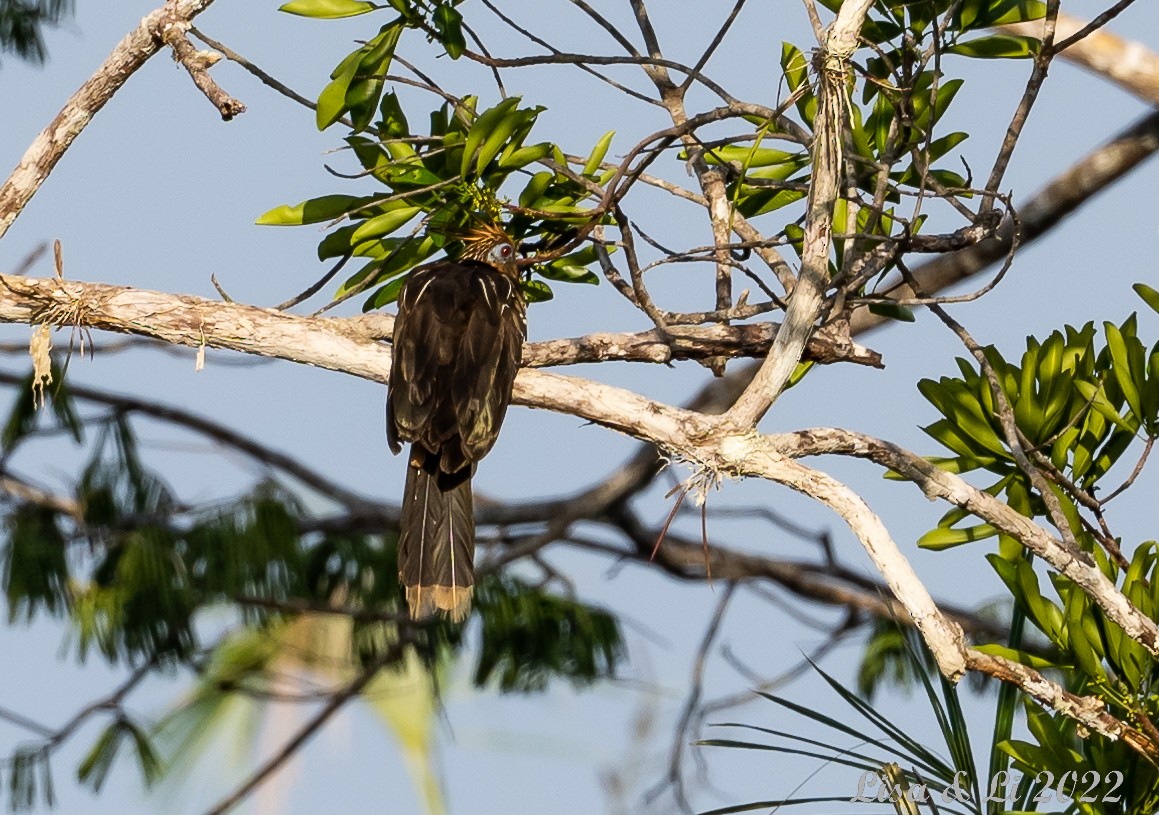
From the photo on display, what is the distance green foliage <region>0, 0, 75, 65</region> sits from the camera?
179 inches

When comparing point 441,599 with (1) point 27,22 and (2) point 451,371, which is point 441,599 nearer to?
(2) point 451,371

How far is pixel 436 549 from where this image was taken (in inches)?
123

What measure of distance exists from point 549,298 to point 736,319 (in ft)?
1.79

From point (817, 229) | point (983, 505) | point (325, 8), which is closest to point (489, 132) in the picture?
point (325, 8)

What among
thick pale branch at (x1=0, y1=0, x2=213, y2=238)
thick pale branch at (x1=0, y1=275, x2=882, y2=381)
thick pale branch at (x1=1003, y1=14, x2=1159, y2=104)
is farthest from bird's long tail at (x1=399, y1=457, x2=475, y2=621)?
thick pale branch at (x1=1003, y1=14, x2=1159, y2=104)

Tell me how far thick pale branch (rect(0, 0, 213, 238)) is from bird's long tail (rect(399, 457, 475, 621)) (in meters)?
0.98

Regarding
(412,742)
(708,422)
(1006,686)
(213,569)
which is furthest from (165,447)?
(1006,686)

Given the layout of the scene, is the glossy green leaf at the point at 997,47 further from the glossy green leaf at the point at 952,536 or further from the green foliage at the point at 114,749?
the green foliage at the point at 114,749

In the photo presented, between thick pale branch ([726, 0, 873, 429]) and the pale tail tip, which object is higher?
thick pale branch ([726, 0, 873, 429])

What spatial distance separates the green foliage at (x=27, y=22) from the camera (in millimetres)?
4543

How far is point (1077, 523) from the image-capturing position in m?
2.76

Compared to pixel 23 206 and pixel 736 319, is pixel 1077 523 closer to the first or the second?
pixel 736 319

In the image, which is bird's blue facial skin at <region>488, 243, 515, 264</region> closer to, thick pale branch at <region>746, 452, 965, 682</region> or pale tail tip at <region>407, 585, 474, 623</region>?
pale tail tip at <region>407, 585, 474, 623</region>

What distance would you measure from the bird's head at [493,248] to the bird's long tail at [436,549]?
49cm
